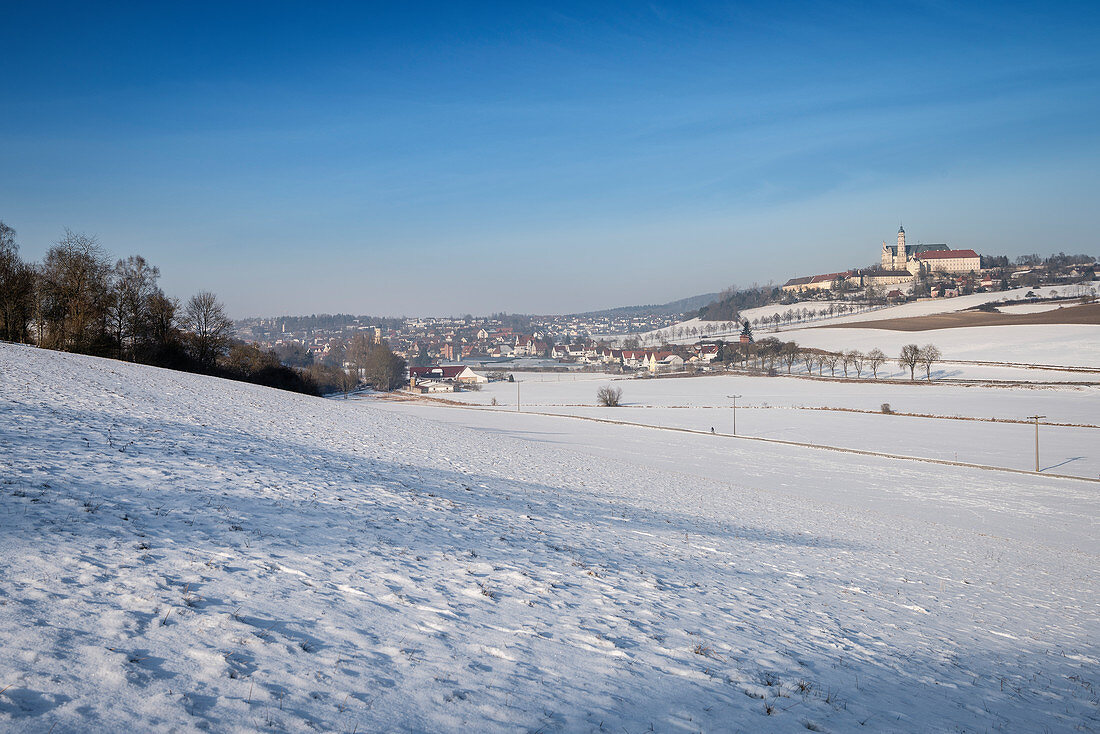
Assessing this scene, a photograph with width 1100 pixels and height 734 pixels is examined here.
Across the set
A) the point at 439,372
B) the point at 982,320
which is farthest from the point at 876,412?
the point at 439,372

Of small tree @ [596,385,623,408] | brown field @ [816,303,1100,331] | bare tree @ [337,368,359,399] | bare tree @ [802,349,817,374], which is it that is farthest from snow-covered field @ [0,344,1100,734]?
brown field @ [816,303,1100,331]

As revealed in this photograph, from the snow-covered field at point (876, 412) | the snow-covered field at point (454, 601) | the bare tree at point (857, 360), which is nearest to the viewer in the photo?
the snow-covered field at point (454, 601)

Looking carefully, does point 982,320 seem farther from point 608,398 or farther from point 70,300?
point 70,300

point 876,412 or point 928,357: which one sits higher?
point 928,357

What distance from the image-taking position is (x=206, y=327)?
6375 cm

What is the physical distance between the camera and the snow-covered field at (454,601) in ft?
20.4

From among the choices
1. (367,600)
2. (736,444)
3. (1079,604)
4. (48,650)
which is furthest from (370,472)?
(736,444)

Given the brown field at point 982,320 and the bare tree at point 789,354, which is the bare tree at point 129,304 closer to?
the bare tree at point 789,354

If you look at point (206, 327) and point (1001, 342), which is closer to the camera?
point (206, 327)

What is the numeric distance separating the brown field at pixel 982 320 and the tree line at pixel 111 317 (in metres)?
146

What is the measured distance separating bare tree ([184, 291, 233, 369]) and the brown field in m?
147

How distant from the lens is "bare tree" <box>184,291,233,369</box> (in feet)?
205

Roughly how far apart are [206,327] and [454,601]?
216 feet

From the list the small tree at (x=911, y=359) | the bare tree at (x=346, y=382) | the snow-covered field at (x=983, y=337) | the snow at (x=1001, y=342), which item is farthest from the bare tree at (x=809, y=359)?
the bare tree at (x=346, y=382)
